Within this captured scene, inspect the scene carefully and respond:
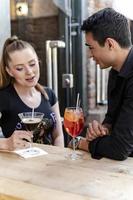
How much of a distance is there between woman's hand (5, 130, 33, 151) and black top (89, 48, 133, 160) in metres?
0.30

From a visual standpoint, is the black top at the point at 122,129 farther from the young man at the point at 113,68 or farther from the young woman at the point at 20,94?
the young woman at the point at 20,94

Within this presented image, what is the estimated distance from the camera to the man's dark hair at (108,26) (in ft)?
5.34

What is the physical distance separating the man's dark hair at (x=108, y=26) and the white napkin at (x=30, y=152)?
595mm

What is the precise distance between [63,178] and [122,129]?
1.12 ft

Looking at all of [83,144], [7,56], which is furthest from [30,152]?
[7,56]

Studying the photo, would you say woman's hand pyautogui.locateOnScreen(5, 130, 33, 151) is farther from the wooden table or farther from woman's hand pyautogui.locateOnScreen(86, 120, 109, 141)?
woman's hand pyautogui.locateOnScreen(86, 120, 109, 141)

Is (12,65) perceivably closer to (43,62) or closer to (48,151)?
(48,151)

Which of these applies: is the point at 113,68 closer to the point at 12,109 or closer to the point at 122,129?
the point at 122,129

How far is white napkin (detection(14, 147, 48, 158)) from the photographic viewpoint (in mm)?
1537

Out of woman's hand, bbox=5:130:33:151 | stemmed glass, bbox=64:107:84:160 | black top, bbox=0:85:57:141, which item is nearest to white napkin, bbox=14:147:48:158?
woman's hand, bbox=5:130:33:151

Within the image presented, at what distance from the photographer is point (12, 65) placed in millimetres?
2094

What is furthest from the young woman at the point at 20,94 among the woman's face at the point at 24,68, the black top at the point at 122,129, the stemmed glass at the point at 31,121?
the black top at the point at 122,129

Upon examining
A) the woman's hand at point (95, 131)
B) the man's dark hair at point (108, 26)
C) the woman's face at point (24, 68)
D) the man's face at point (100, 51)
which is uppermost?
the man's dark hair at point (108, 26)

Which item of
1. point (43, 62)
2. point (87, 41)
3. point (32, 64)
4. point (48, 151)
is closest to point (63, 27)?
point (43, 62)
